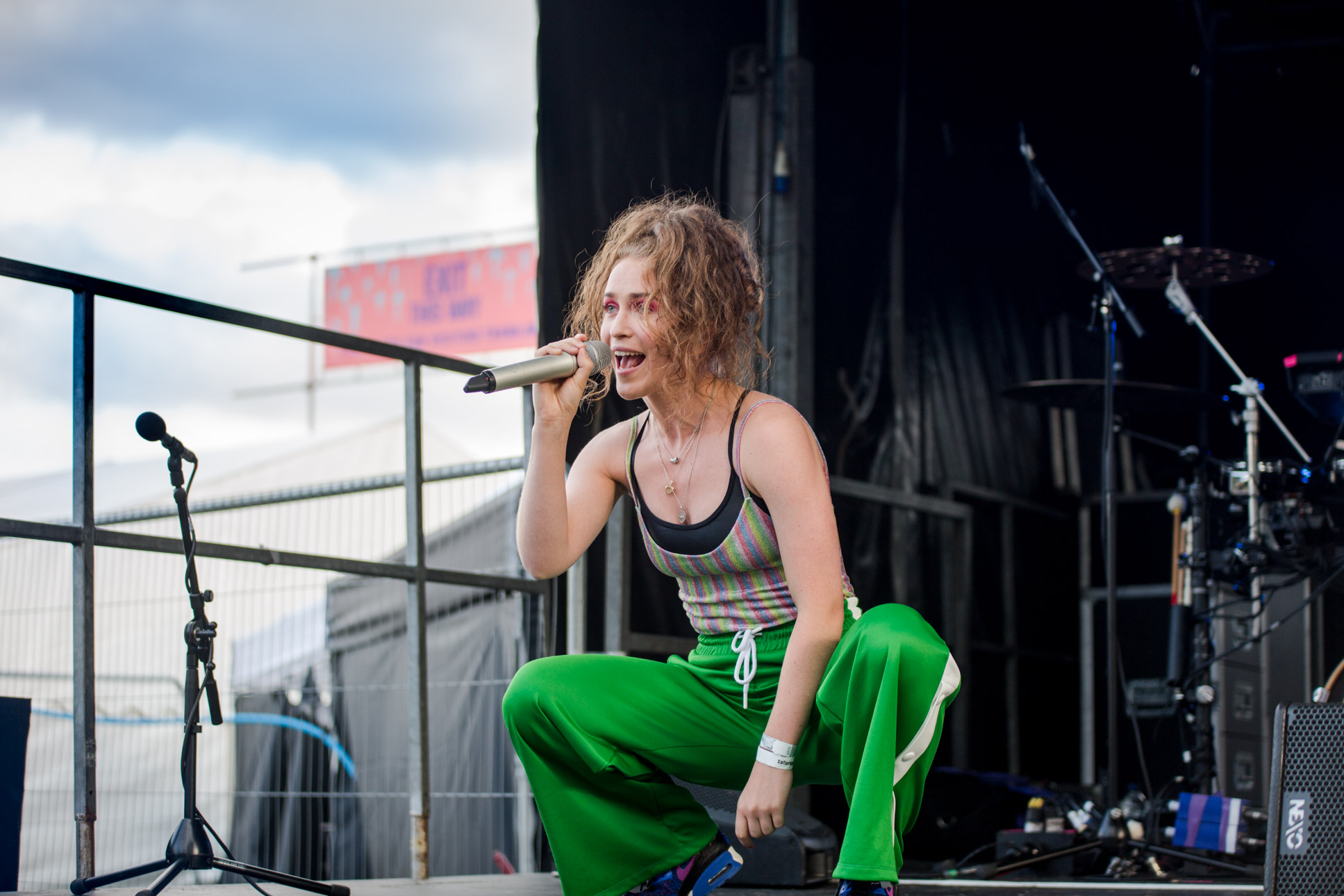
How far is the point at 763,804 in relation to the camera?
1620 mm

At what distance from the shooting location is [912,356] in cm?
477

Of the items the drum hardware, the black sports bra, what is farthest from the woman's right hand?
the drum hardware

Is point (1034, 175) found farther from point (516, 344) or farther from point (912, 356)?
point (516, 344)

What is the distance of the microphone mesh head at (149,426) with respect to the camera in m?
2.03

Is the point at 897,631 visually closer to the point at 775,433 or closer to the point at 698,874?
the point at 775,433

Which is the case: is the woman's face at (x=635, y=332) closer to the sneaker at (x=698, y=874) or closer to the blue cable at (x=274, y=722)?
the sneaker at (x=698, y=874)

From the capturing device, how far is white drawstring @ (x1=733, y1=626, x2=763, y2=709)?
5.90 feet

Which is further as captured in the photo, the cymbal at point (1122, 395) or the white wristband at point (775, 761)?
the cymbal at point (1122, 395)

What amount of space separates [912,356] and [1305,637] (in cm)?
183

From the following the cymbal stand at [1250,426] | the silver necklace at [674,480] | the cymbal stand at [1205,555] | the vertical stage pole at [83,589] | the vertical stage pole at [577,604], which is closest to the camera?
the silver necklace at [674,480]

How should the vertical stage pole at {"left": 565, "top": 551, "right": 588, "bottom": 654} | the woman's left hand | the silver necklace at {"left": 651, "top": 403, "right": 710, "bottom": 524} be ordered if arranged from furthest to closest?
the vertical stage pole at {"left": 565, "top": 551, "right": 588, "bottom": 654}
the silver necklace at {"left": 651, "top": 403, "right": 710, "bottom": 524}
the woman's left hand

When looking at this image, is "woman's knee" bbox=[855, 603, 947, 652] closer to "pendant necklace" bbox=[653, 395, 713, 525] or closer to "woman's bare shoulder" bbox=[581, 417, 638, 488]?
"pendant necklace" bbox=[653, 395, 713, 525]

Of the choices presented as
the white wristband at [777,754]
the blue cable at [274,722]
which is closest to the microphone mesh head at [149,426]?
the white wristband at [777,754]

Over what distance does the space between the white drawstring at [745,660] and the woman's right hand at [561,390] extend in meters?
0.40
